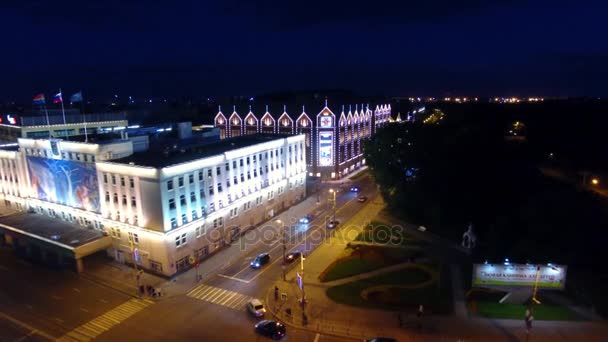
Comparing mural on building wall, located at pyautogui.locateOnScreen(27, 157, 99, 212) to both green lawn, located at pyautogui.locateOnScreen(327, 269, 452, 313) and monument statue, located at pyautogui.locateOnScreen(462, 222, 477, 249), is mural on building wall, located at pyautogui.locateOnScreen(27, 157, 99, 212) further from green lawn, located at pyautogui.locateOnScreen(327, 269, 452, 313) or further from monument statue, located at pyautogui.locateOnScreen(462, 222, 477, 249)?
monument statue, located at pyautogui.locateOnScreen(462, 222, 477, 249)

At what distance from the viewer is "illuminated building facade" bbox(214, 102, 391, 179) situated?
308 feet

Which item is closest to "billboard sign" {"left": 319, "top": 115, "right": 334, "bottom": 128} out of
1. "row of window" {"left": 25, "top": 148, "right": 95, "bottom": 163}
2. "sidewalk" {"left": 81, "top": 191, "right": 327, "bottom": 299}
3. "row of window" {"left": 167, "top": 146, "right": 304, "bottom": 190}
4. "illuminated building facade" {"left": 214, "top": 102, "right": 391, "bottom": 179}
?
"illuminated building facade" {"left": 214, "top": 102, "right": 391, "bottom": 179}

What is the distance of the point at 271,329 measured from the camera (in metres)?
35.6

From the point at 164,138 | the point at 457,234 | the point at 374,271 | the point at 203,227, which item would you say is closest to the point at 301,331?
the point at 374,271

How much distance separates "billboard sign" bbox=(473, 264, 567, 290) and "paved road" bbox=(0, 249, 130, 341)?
37.4 m

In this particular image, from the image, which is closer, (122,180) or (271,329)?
(271,329)

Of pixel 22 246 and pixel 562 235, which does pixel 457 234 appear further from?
pixel 22 246

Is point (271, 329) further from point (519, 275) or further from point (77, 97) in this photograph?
point (77, 97)

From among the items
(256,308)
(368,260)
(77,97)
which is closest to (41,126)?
(77,97)

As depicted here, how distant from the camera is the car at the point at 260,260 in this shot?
4984 centimetres

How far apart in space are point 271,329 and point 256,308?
394 cm

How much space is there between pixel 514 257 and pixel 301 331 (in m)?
25.5

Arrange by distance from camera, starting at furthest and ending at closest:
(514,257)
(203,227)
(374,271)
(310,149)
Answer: (310,149), (203,227), (374,271), (514,257)

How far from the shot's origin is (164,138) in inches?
2862
